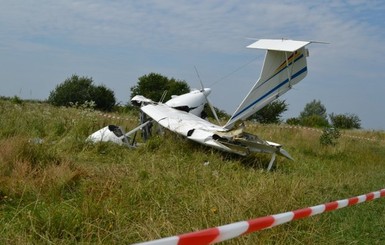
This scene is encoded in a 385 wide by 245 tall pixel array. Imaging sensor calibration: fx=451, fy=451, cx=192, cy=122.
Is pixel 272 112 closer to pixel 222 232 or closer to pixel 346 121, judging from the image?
pixel 346 121

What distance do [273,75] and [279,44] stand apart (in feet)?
2.56

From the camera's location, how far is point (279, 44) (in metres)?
10.8

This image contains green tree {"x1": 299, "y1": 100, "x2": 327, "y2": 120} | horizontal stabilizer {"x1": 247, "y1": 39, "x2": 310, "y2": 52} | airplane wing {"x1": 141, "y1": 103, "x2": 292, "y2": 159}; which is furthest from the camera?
green tree {"x1": 299, "y1": 100, "x2": 327, "y2": 120}

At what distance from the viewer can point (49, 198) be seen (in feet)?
16.7

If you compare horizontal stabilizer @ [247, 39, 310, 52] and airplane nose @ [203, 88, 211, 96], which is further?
airplane nose @ [203, 88, 211, 96]

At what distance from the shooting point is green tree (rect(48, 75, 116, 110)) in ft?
142

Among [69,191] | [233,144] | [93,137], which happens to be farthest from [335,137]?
[69,191]

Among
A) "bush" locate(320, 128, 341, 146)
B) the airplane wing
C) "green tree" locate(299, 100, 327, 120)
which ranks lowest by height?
"green tree" locate(299, 100, 327, 120)

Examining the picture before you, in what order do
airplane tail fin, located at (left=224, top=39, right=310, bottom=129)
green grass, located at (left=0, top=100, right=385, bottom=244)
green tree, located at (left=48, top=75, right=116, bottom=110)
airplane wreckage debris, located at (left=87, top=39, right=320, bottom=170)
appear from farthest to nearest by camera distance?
green tree, located at (left=48, top=75, right=116, bottom=110) < airplane tail fin, located at (left=224, top=39, right=310, bottom=129) < airplane wreckage debris, located at (left=87, top=39, right=320, bottom=170) < green grass, located at (left=0, top=100, right=385, bottom=244)

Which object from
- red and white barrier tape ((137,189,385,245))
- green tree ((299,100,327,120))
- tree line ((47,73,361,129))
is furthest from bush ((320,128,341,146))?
green tree ((299,100,327,120))

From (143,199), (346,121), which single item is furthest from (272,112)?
(143,199)

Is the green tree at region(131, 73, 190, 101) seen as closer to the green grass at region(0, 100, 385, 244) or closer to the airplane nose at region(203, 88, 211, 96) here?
the airplane nose at region(203, 88, 211, 96)

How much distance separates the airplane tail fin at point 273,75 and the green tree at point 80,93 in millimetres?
32854

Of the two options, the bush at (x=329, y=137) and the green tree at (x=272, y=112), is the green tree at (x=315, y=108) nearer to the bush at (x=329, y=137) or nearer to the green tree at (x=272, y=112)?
the green tree at (x=272, y=112)
